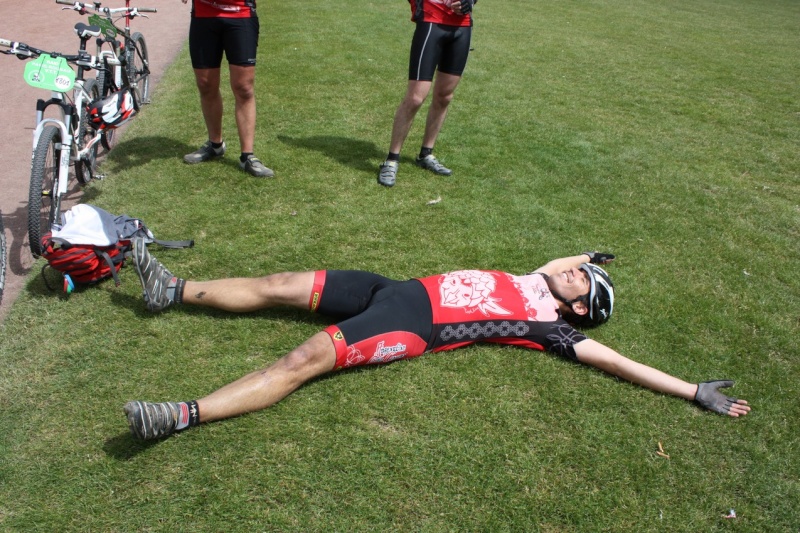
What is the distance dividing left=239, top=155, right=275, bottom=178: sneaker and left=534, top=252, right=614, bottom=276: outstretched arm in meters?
2.83

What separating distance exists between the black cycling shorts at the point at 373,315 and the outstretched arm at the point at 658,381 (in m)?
1.01

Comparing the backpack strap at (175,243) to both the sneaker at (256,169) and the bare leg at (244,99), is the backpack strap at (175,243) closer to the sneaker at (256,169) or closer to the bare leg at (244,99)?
the sneaker at (256,169)

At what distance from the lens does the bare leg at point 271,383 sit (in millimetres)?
3023

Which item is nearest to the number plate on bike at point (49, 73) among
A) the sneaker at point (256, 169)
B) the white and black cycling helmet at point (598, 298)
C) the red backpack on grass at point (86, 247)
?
the red backpack on grass at point (86, 247)

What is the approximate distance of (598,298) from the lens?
3.87m

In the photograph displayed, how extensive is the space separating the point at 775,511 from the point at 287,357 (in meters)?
2.60

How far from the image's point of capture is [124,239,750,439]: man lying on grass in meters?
3.30

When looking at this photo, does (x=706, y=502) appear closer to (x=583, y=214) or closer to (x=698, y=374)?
(x=698, y=374)

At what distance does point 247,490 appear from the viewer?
9.00ft

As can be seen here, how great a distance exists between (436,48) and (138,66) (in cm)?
410

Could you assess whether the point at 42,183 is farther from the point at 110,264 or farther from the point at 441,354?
the point at 441,354

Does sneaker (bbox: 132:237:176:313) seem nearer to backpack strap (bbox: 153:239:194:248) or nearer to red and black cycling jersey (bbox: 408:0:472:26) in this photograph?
backpack strap (bbox: 153:239:194:248)

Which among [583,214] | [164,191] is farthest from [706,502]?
[164,191]

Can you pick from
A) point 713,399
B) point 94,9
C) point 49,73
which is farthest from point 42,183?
point 713,399
